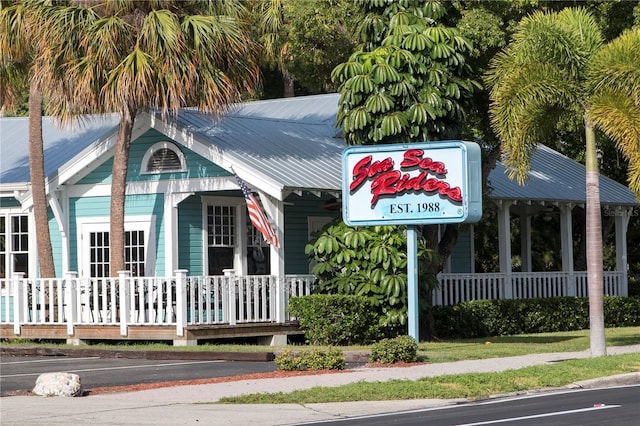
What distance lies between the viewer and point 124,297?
84.9ft

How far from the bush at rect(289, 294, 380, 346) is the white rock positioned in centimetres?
884

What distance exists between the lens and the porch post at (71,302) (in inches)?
1058

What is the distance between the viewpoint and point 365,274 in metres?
25.7

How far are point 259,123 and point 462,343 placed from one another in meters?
8.27

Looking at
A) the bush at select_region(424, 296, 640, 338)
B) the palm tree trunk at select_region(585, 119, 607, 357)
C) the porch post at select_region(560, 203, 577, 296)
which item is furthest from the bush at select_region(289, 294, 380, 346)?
the porch post at select_region(560, 203, 577, 296)

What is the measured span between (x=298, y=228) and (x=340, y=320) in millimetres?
5039

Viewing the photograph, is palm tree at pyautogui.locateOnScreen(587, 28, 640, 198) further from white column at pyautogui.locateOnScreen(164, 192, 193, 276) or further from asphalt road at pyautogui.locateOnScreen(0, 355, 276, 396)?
white column at pyautogui.locateOnScreen(164, 192, 193, 276)

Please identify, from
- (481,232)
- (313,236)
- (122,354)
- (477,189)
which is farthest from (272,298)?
(481,232)

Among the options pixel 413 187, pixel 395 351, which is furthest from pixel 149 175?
pixel 395 351

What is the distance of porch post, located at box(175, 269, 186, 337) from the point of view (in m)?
25.3

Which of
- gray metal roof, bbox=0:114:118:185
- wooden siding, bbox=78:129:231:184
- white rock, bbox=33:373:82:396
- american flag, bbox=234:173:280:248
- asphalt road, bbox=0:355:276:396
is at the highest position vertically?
gray metal roof, bbox=0:114:118:185

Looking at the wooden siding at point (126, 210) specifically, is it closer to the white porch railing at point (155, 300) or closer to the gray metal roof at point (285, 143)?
the white porch railing at point (155, 300)

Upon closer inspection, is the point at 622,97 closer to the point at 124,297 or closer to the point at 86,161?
the point at 124,297

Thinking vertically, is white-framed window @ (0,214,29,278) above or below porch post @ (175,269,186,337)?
above
